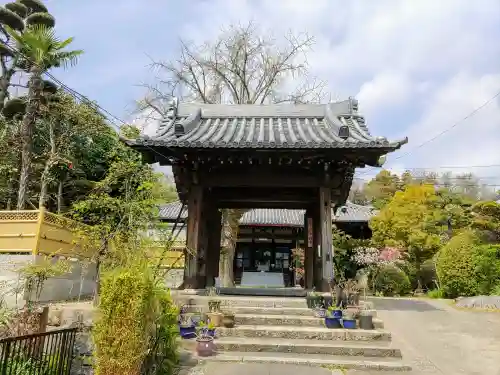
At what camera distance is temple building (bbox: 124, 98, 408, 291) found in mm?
7730

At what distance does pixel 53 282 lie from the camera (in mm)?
11078

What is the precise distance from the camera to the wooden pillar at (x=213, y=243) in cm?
1024

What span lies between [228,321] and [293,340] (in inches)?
45.5

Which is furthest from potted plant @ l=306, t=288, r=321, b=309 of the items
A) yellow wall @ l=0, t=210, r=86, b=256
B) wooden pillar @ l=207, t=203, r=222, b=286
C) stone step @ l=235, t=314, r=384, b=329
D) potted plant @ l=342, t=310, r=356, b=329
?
yellow wall @ l=0, t=210, r=86, b=256

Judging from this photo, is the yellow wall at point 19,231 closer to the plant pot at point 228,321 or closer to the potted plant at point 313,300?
the plant pot at point 228,321

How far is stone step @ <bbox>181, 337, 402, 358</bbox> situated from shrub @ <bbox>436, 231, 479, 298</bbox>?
10.3m

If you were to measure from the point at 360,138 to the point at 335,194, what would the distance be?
6.60 ft

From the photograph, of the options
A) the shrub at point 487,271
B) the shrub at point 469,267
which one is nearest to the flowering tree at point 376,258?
the shrub at point 469,267

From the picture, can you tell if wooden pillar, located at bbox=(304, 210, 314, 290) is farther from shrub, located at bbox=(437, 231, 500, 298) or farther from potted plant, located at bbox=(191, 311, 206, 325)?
shrub, located at bbox=(437, 231, 500, 298)

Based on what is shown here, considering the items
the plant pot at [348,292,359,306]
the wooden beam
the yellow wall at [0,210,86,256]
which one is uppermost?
the wooden beam

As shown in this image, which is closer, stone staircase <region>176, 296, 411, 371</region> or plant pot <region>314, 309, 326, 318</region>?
stone staircase <region>176, 296, 411, 371</region>

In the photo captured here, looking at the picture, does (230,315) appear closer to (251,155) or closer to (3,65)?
(251,155)

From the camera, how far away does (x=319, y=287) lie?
27.0 feet

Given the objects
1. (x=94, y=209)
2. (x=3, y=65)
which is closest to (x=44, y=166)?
(x=94, y=209)
